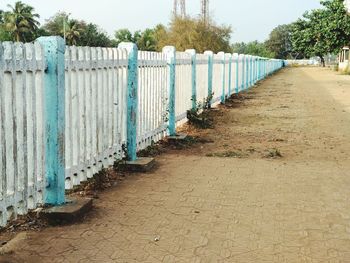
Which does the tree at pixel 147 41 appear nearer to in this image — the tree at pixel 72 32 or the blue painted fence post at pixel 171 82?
the tree at pixel 72 32

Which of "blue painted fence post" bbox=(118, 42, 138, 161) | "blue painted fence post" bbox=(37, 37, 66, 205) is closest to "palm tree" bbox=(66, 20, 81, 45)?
"blue painted fence post" bbox=(118, 42, 138, 161)

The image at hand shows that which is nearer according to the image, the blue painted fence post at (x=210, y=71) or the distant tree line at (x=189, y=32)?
the blue painted fence post at (x=210, y=71)

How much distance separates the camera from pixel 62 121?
15.3 ft

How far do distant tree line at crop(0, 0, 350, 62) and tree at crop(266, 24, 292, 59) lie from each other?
60.4 metres

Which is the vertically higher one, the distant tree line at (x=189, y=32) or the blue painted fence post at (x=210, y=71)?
the distant tree line at (x=189, y=32)

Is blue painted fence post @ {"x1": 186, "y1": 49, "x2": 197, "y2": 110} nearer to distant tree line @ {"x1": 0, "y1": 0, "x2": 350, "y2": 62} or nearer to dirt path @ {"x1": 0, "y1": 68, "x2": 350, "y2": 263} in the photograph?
dirt path @ {"x1": 0, "y1": 68, "x2": 350, "y2": 263}

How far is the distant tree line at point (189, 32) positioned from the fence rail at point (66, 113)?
3796 centimetres

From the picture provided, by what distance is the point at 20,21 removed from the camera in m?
68.8

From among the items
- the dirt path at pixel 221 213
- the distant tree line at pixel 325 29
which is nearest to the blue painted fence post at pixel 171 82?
the dirt path at pixel 221 213

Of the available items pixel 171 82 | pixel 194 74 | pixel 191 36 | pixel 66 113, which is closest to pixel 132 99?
pixel 66 113

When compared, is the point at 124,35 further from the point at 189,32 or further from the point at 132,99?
the point at 132,99

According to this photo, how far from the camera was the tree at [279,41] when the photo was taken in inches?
5866

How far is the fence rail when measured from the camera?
399 cm

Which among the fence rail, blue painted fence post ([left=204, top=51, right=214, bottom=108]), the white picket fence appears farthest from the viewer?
blue painted fence post ([left=204, top=51, right=214, bottom=108])
